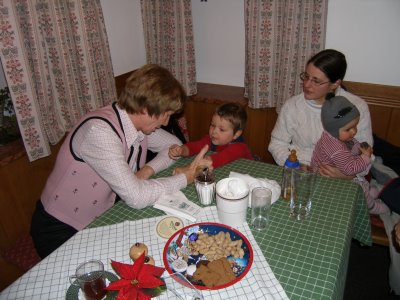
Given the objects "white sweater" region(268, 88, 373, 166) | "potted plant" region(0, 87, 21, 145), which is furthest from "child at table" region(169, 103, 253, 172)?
"potted plant" region(0, 87, 21, 145)

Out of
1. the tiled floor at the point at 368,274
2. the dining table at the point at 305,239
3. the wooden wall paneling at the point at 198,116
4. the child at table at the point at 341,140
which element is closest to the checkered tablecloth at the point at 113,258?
the dining table at the point at 305,239

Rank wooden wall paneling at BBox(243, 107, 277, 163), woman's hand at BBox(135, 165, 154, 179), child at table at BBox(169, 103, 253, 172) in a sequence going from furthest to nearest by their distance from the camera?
wooden wall paneling at BBox(243, 107, 277, 163)
child at table at BBox(169, 103, 253, 172)
woman's hand at BBox(135, 165, 154, 179)

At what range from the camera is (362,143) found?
203cm

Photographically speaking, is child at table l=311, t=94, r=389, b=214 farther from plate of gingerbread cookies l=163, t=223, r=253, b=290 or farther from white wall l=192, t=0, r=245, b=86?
white wall l=192, t=0, r=245, b=86

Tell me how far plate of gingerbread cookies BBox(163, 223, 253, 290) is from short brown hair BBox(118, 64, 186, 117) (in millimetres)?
585

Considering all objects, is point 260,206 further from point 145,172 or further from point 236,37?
point 236,37

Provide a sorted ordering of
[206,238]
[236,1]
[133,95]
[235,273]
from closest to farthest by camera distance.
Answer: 1. [235,273]
2. [206,238]
3. [133,95]
4. [236,1]

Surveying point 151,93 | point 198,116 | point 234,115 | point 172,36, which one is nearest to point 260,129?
point 198,116

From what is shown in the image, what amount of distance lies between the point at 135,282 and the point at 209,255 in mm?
320

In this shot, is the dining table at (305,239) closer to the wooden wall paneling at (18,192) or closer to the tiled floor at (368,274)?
the tiled floor at (368,274)

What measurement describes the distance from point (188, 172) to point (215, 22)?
213 centimetres

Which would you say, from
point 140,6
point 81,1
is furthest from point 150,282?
point 140,6

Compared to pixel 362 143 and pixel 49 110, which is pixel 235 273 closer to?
pixel 362 143

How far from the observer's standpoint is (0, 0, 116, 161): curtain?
199 centimetres
